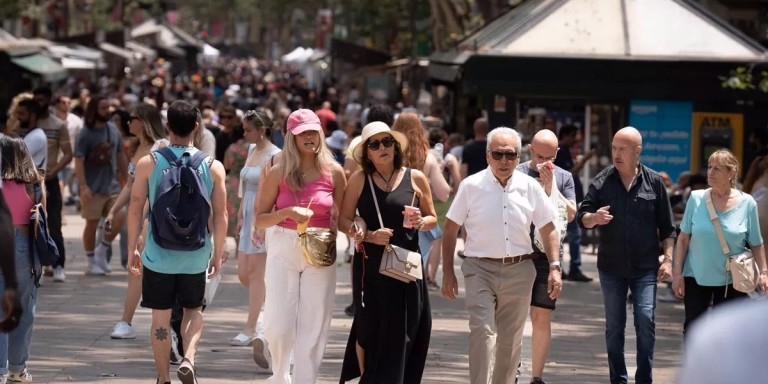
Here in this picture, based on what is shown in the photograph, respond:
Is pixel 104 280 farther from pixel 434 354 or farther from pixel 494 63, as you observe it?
pixel 494 63

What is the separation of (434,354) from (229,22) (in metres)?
175

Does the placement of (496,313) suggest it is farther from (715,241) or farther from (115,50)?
(115,50)

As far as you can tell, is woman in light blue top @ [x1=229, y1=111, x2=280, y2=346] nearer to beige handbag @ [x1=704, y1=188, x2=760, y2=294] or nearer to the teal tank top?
the teal tank top

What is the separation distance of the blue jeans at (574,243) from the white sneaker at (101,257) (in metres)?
4.73

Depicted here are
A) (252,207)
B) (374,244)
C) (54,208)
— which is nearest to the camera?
(374,244)

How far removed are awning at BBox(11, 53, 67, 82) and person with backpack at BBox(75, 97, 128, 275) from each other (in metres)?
16.3

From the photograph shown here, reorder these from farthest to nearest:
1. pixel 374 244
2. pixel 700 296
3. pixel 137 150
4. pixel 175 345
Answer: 1. pixel 137 150
2. pixel 700 296
3. pixel 175 345
4. pixel 374 244

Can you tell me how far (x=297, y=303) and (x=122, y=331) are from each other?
2.94 metres

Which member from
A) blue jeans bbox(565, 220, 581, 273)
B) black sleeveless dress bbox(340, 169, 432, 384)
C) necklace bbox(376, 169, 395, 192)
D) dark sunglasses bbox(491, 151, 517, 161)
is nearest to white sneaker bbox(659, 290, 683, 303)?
blue jeans bbox(565, 220, 581, 273)

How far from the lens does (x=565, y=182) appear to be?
339 inches

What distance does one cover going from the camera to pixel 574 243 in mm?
14688

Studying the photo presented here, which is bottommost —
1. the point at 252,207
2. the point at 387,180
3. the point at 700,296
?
the point at 700,296

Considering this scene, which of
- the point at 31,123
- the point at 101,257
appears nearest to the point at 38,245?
the point at 31,123

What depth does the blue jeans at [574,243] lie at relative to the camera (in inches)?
576
